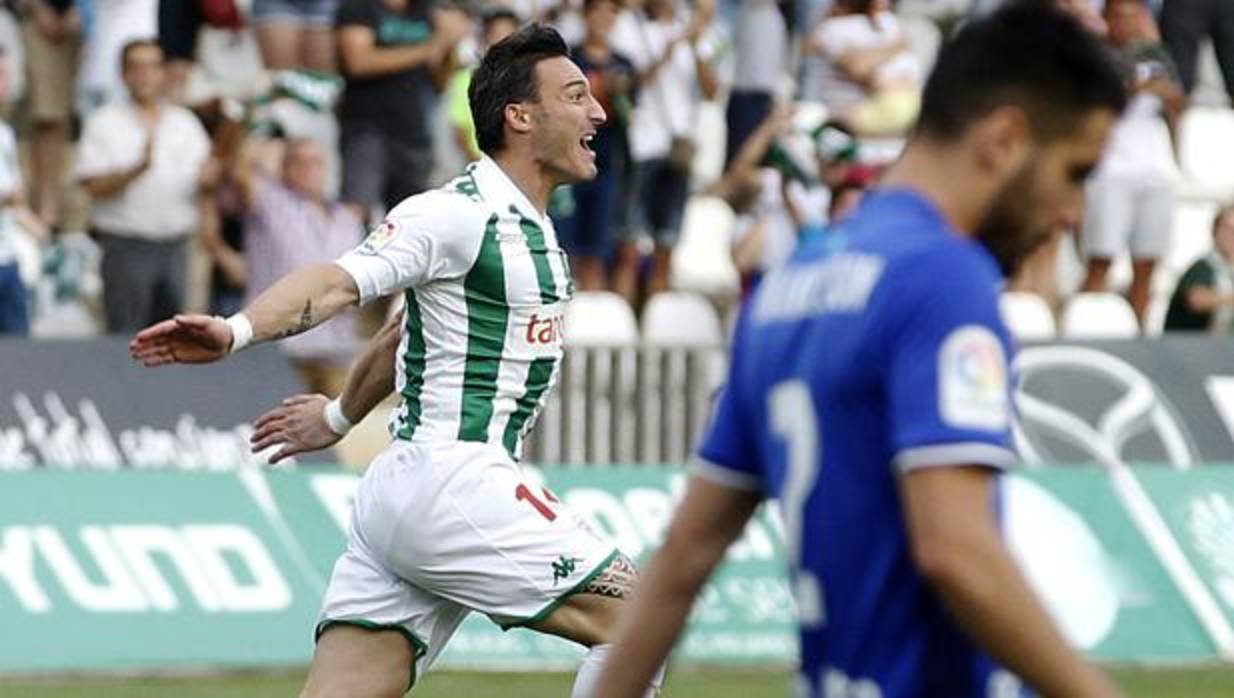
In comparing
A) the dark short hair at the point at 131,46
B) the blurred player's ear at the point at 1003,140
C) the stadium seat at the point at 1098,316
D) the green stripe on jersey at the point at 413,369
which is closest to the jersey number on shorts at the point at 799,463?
the blurred player's ear at the point at 1003,140

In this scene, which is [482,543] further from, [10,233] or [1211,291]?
[1211,291]

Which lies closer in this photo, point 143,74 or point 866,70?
point 143,74

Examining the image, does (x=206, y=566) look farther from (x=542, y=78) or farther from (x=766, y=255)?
(x=542, y=78)

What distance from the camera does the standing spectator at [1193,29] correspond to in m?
19.8

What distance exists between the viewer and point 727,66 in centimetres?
1969

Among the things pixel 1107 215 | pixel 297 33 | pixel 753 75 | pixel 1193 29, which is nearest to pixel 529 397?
pixel 297 33

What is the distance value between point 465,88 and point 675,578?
1239 cm

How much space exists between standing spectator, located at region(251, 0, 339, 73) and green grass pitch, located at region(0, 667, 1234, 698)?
4.29 meters

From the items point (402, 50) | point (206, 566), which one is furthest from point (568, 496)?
point (402, 50)

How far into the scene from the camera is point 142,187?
1630cm

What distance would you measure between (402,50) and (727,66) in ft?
10.8

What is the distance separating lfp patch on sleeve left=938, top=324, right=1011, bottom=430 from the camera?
448 centimetres

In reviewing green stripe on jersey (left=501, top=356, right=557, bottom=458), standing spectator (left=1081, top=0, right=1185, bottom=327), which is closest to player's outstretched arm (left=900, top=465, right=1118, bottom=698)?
green stripe on jersey (left=501, top=356, right=557, bottom=458)

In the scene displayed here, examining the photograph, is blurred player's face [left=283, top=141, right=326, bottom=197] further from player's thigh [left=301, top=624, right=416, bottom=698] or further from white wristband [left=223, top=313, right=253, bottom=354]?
white wristband [left=223, top=313, right=253, bottom=354]
